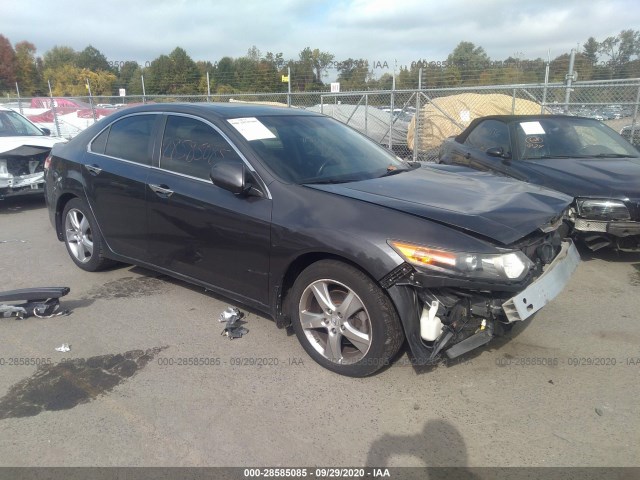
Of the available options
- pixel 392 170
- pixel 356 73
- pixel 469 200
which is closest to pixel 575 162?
pixel 392 170

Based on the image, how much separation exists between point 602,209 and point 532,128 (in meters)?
1.77

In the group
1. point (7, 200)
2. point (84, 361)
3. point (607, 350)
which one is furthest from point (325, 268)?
point (7, 200)

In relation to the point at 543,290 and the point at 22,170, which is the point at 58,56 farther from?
the point at 543,290

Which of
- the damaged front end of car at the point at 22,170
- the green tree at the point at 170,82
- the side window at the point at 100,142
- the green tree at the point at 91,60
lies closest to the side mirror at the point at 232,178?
the side window at the point at 100,142

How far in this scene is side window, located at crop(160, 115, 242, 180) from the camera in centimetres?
367

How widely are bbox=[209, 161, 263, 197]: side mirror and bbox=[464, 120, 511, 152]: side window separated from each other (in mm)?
4033

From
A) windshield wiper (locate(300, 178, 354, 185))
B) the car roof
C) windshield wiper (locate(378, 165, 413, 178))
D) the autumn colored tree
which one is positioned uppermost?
the autumn colored tree

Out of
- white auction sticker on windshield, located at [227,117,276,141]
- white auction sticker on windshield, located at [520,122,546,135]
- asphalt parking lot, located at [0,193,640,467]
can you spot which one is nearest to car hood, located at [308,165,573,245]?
white auction sticker on windshield, located at [227,117,276,141]

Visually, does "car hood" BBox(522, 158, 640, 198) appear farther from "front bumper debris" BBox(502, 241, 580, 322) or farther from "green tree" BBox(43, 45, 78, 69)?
"green tree" BBox(43, 45, 78, 69)

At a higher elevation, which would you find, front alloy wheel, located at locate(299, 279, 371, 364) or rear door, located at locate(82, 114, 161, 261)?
rear door, located at locate(82, 114, 161, 261)

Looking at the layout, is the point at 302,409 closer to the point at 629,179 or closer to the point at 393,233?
the point at 393,233

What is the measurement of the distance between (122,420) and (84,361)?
0.83 m

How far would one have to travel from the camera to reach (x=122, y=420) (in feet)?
9.02

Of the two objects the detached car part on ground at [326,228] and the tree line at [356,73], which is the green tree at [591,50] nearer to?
the tree line at [356,73]
